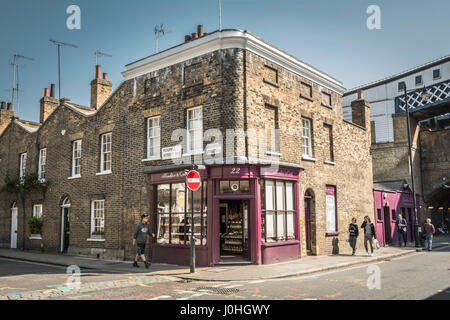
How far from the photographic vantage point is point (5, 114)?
28125 mm

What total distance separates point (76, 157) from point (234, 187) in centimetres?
969

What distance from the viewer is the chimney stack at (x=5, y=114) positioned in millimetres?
27806

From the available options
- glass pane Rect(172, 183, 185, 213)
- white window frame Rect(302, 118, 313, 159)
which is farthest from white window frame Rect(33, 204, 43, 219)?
white window frame Rect(302, 118, 313, 159)

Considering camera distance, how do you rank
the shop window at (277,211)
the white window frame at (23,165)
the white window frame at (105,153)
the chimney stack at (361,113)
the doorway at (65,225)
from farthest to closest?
the white window frame at (23,165) → the chimney stack at (361,113) → the doorway at (65,225) → the white window frame at (105,153) → the shop window at (277,211)

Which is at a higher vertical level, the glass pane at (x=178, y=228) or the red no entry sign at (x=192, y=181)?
the red no entry sign at (x=192, y=181)

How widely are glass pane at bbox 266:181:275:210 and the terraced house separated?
0.07 m

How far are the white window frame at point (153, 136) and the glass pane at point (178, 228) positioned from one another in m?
2.67

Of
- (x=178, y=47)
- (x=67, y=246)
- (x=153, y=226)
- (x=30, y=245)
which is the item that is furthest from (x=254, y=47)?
(x=30, y=245)

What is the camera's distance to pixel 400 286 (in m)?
9.09

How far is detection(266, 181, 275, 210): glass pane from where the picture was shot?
47.5 feet

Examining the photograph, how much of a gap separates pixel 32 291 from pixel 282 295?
554 centimetres

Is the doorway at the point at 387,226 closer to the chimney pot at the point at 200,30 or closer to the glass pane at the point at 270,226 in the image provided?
the glass pane at the point at 270,226

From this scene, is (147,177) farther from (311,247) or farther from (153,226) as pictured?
(311,247)

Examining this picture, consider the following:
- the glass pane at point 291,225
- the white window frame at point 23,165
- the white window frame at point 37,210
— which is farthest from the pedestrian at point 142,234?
the white window frame at point 23,165
